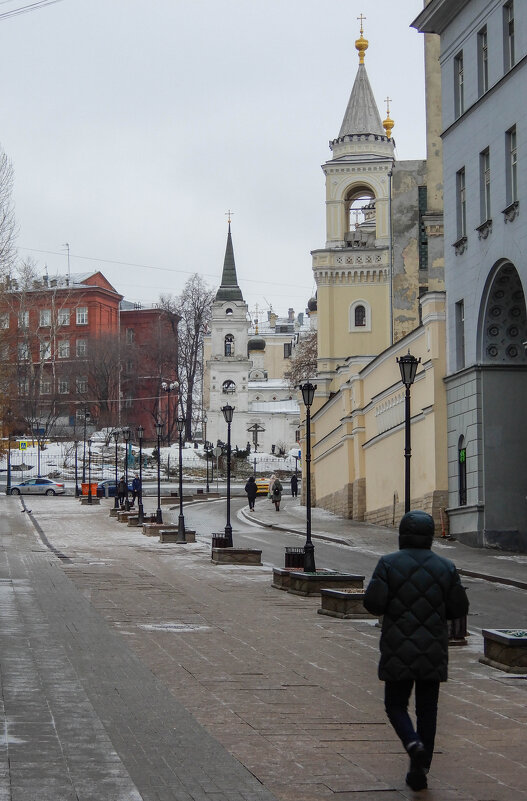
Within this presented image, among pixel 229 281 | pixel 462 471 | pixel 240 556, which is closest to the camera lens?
pixel 240 556

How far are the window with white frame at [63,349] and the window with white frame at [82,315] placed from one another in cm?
390

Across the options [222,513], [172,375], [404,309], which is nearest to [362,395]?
[222,513]

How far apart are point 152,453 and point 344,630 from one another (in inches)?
3331

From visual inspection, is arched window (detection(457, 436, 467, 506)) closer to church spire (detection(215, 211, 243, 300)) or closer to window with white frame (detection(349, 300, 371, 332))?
window with white frame (detection(349, 300, 371, 332))

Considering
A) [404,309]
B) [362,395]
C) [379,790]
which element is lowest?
[379,790]

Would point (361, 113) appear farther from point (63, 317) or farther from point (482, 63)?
point (482, 63)

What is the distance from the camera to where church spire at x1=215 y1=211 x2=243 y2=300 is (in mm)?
130375

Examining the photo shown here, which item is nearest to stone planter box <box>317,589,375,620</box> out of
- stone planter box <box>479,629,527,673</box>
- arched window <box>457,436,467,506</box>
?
stone planter box <box>479,629,527,673</box>

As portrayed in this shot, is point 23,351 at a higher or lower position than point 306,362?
higher

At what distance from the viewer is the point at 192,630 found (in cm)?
1445

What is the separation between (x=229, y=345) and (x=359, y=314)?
5754cm

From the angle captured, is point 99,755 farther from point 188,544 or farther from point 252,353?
point 252,353

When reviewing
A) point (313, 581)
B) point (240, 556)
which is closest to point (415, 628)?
point (313, 581)

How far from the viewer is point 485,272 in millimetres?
29422
